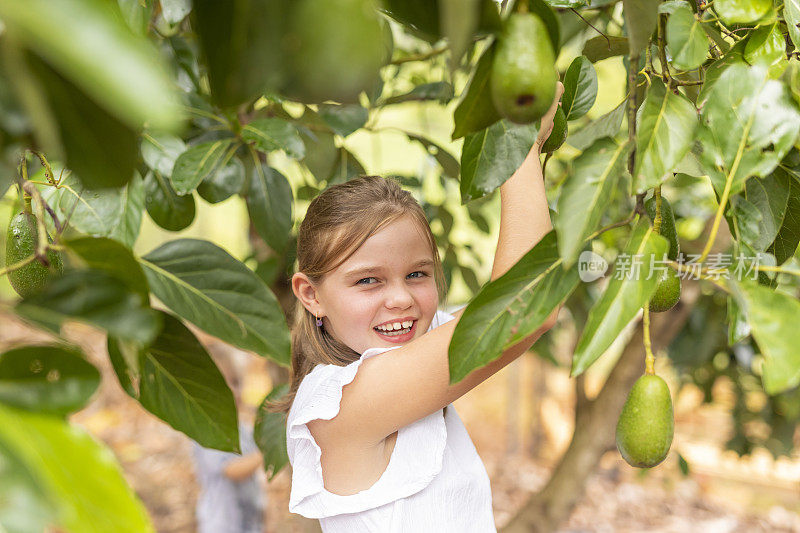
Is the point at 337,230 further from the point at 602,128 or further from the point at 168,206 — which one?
the point at 602,128

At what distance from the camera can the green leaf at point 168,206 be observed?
932mm

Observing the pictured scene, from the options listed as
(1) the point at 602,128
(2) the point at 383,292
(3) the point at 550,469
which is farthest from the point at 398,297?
(3) the point at 550,469

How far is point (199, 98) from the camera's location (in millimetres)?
1060

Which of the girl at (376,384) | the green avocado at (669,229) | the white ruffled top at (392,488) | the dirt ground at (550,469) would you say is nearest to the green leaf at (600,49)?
the green avocado at (669,229)

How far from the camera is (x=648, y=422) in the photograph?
1.82 feet

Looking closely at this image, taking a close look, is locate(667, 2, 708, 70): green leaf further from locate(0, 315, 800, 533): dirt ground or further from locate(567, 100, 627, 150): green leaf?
locate(0, 315, 800, 533): dirt ground

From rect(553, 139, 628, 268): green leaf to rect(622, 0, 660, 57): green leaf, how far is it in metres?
0.07

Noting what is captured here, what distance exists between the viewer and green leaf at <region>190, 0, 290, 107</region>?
0.33 metres

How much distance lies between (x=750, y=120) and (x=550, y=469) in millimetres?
3710

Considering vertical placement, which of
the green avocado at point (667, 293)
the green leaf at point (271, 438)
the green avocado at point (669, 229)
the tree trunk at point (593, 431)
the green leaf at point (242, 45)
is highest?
the green leaf at point (242, 45)

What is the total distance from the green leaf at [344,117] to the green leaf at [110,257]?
650 mm

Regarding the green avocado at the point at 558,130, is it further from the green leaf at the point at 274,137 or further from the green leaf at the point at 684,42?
the green leaf at the point at 274,137

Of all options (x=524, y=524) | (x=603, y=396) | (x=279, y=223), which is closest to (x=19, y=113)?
(x=279, y=223)

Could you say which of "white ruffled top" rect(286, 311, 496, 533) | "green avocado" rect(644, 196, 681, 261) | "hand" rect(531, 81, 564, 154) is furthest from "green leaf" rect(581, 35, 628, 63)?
"white ruffled top" rect(286, 311, 496, 533)
